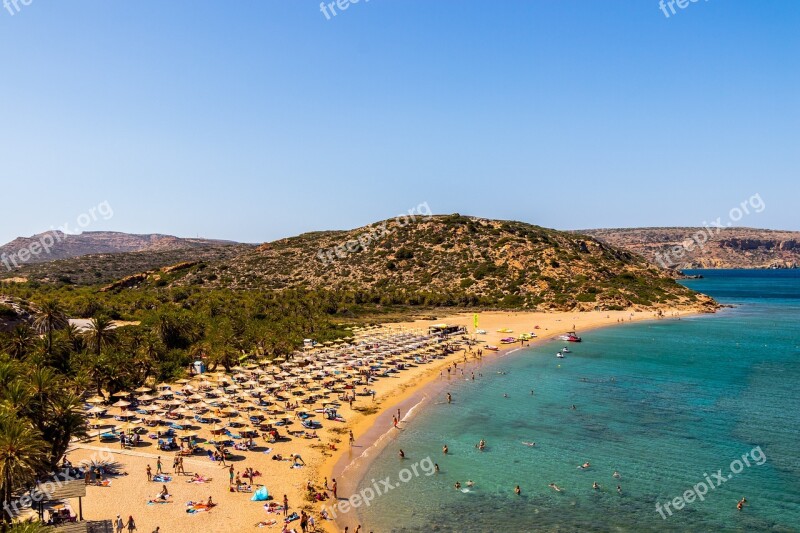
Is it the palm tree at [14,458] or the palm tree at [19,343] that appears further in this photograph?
the palm tree at [19,343]

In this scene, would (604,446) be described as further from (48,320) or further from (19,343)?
(48,320)

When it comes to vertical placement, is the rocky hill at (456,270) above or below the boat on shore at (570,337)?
above

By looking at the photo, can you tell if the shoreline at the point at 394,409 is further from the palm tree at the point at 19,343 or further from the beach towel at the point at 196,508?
Answer: the palm tree at the point at 19,343

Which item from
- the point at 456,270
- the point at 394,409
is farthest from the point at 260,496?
the point at 456,270

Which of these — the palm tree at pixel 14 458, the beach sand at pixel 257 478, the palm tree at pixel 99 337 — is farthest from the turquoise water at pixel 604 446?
the palm tree at pixel 99 337

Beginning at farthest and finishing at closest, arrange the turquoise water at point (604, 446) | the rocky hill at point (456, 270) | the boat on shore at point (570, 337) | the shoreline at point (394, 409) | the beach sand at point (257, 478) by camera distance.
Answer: the rocky hill at point (456, 270)
the boat on shore at point (570, 337)
the shoreline at point (394, 409)
the turquoise water at point (604, 446)
the beach sand at point (257, 478)

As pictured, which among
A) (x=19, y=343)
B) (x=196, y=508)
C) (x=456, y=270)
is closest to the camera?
(x=196, y=508)

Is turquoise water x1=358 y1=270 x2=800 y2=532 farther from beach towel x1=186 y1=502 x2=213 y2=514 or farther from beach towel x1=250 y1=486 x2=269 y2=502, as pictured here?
beach towel x1=186 y1=502 x2=213 y2=514
